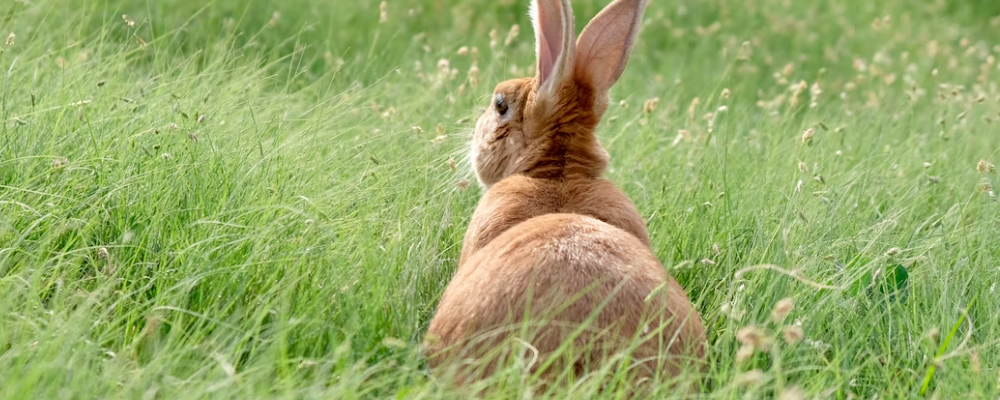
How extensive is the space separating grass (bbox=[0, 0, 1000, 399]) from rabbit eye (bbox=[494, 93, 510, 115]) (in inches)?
11.1

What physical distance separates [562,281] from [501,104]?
4.69 ft

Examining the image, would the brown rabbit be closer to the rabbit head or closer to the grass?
the rabbit head

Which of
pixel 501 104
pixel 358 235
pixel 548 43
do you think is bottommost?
pixel 358 235

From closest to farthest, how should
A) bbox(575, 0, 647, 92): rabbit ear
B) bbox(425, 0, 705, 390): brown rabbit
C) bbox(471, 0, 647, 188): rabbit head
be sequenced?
bbox(425, 0, 705, 390): brown rabbit < bbox(471, 0, 647, 188): rabbit head < bbox(575, 0, 647, 92): rabbit ear

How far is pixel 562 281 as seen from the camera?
290 centimetres

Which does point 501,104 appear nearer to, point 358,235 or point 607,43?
point 607,43

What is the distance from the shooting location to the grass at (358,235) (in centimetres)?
285

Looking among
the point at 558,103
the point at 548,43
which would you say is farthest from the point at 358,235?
the point at 548,43

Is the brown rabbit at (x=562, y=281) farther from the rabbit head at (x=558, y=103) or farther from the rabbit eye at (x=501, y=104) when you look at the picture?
the rabbit eye at (x=501, y=104)

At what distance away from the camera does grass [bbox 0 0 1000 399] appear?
9.34 ft

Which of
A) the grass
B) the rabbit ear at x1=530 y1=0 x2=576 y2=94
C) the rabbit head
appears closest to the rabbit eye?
the rabbit head

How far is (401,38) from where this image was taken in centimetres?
696

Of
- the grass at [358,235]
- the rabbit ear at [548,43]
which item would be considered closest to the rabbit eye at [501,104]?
the rabbit ear at [548,43]

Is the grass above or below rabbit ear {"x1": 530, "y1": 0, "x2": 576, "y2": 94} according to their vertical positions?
below
